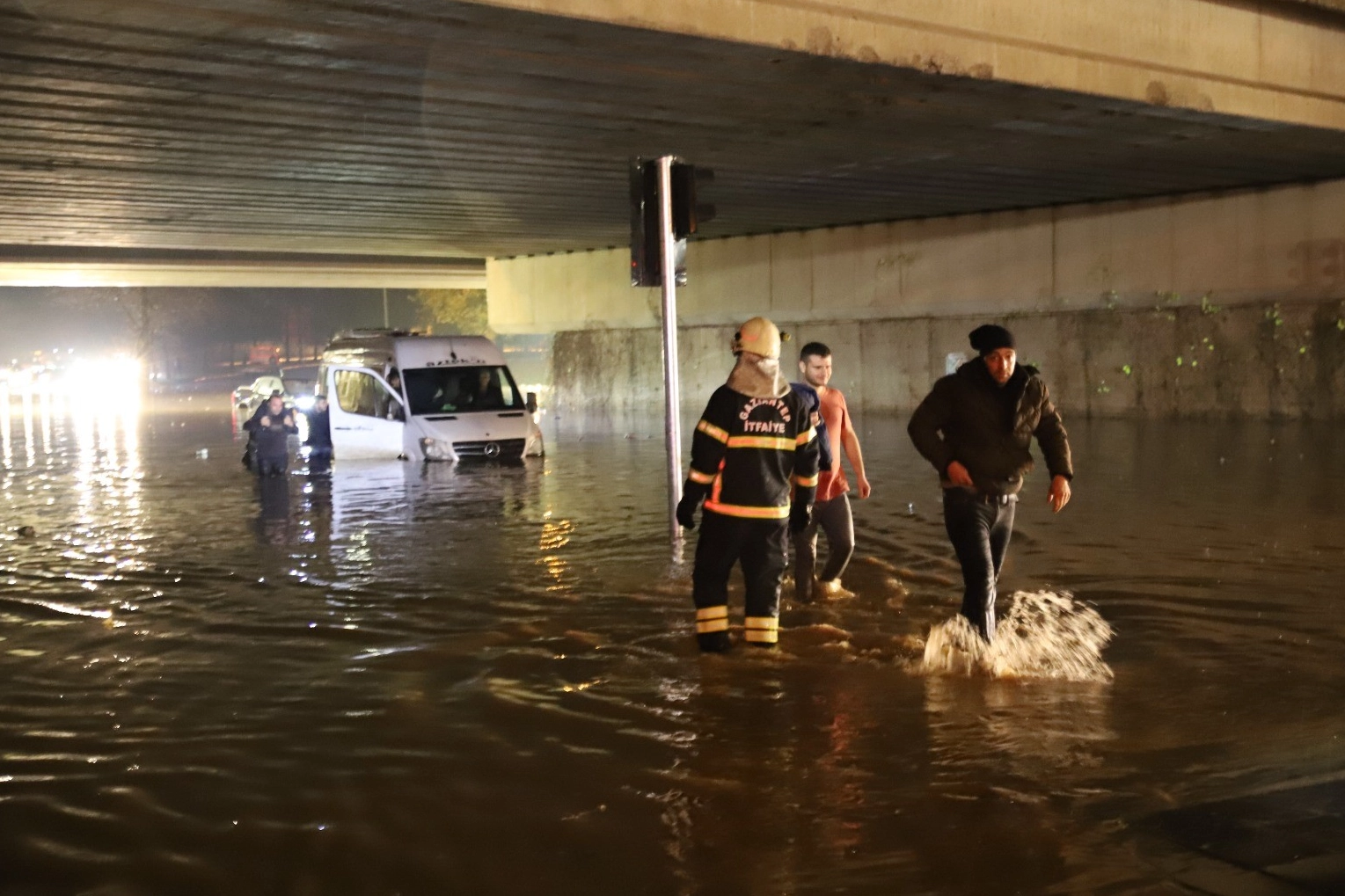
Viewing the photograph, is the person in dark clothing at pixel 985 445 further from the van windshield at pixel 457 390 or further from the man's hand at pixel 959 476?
the van windshield at pixel 457 390

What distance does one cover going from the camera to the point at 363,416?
70.5ft

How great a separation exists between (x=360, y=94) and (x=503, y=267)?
24.5m

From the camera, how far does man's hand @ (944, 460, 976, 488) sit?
7410 millimetres

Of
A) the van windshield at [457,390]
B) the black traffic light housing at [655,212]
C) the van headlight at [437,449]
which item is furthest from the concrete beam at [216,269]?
the black traffic light housing at [655,212]

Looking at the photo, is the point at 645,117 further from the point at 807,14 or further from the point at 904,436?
the point at 904,436

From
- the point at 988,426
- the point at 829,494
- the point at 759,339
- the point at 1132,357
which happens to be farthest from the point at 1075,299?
the point at 759,339

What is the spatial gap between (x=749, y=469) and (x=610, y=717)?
4.79 ft

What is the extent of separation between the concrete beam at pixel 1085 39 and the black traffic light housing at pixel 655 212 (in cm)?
131

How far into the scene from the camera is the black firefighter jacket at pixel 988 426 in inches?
291

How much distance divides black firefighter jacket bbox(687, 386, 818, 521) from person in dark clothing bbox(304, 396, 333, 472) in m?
14.6

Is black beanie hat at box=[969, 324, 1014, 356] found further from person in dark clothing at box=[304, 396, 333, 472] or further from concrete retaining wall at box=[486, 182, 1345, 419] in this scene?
concrete retaining wall at box=[486, 182, 1345, 419]

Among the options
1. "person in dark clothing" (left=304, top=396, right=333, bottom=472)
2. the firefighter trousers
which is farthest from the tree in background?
the firefighter trousers

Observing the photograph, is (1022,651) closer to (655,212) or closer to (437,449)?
(655,212)

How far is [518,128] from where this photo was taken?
16.6m
